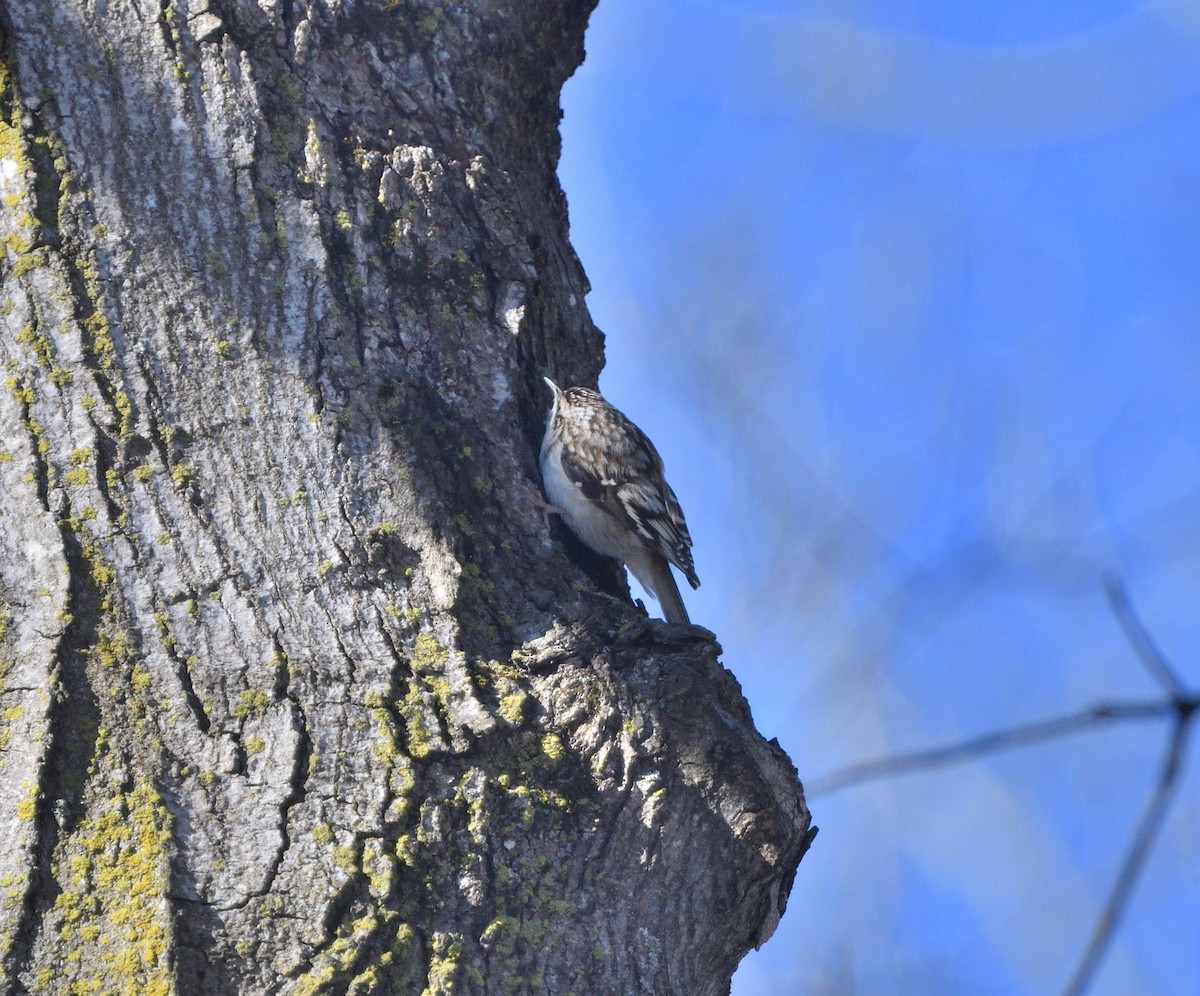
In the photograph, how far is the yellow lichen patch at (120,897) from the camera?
Answer: 147 cm

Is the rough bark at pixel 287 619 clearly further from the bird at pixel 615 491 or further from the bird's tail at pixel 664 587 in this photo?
the bird's tail at pixel 664 587

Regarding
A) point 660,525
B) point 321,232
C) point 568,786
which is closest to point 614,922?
point 568,786

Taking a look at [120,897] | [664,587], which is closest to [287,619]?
[120,897]

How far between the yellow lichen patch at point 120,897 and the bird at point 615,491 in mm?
1114

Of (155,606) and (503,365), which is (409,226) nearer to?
(503,365)

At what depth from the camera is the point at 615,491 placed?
3.38 meters

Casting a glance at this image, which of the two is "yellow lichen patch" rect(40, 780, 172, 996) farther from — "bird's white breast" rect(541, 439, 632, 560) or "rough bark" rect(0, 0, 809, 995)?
"bird's white breast" rect(541, 439, 632, 560)

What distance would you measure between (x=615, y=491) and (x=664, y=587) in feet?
1.29

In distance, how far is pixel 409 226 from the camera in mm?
2051

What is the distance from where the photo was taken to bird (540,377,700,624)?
110 inches

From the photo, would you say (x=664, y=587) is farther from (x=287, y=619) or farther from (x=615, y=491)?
(x=287, y=619)

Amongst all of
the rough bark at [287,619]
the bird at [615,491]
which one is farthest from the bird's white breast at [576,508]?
the rough bark at [287,619]

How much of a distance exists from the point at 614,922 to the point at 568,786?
18cm

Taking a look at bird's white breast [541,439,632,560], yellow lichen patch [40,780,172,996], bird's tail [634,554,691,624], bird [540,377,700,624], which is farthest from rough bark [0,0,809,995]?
bird's tail [634,554,691,624]
